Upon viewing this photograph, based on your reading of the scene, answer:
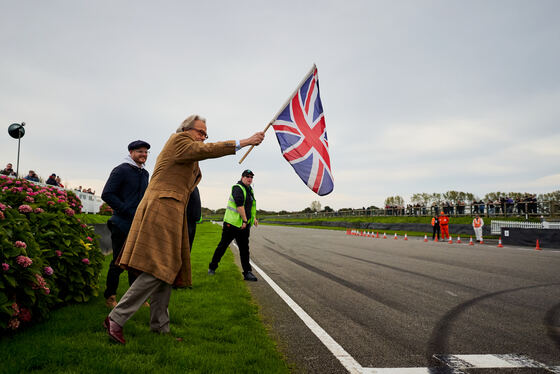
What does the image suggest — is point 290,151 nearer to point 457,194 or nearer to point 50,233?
point 50,233

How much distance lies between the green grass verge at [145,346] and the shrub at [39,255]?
193 mm

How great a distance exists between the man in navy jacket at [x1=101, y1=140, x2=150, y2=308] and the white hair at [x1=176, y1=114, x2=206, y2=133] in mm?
1203

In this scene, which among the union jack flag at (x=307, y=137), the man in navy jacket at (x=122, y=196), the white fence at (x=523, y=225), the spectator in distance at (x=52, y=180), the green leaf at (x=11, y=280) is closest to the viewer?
the green leaf at (x=11, y=280)

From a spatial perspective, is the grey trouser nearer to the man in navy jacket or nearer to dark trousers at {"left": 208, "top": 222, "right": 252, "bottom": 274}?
the man in navy jacket

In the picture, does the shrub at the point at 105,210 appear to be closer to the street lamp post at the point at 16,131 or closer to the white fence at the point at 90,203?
the white fence at the point at 90,203

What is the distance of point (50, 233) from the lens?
3.91 metres

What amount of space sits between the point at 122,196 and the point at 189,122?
151 cm

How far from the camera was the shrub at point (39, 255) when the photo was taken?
3.07m

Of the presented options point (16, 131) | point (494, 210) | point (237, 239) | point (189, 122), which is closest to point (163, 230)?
point (189, 122)

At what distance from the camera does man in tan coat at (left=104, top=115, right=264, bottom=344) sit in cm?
304

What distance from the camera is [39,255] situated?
11.4 ft

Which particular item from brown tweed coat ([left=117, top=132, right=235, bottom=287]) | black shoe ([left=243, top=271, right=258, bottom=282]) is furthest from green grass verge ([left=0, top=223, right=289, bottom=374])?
black shoe ([left=243, top=271, right=258, bottom=282])

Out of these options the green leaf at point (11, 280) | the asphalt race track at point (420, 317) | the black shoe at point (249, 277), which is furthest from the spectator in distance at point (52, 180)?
the green leaf at point (11, 280)

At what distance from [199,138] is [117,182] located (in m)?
1.43
